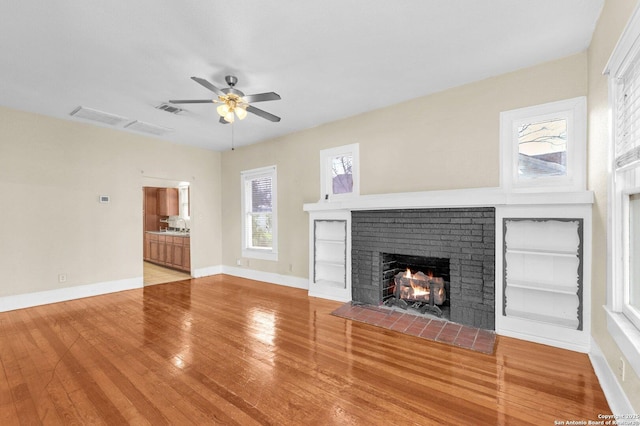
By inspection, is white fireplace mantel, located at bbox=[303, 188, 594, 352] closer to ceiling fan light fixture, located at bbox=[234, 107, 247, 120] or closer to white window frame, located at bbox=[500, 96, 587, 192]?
white window frame, located at bbox=[500, 96, 587, 192]

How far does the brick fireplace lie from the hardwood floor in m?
0.54

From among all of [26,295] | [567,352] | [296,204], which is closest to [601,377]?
[567,352]

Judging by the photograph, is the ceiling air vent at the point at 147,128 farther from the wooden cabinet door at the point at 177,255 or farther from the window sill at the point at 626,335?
the window sill at the point at 626,335

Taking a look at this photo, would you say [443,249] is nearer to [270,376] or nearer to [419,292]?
[419,292]

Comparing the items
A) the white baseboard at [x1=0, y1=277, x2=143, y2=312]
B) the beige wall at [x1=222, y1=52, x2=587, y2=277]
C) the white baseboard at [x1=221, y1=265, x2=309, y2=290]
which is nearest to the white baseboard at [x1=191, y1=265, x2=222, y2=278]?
the white baseboard at [x1=221, y1=265, x2=309, y2=290]

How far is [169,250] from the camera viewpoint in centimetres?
716

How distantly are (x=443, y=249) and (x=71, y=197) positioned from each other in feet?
19.0

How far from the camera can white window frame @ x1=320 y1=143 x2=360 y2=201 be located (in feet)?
14.7

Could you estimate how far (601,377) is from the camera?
2184mm

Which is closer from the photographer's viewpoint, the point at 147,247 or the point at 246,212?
the point at 246,212

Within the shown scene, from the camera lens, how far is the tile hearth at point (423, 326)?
9.41ft

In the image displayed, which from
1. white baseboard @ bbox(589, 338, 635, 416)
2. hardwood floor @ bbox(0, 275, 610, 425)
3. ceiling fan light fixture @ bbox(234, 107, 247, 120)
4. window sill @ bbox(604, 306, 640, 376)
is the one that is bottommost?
hardwood floor @ bbox(0, 275, 610, 425)

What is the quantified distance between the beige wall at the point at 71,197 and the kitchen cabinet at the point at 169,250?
1.20 metres

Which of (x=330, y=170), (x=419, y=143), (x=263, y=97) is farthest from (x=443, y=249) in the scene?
(x=263, y=97)
